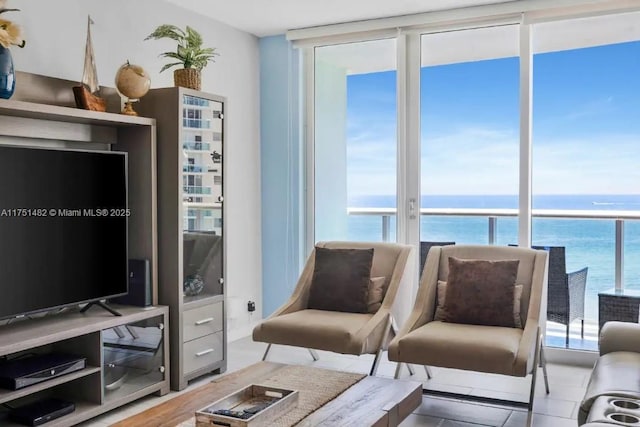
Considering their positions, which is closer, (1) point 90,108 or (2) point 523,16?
(1) point 90,108

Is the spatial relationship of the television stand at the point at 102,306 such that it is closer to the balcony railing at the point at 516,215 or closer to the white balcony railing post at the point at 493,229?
the balcony railing at the point at 516,215

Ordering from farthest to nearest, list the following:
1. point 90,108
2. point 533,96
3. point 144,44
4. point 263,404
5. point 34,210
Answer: point 533,96 < point 144,44 < point 90,108 < point 34,210 < point 263,404

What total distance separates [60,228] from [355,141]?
101 inches

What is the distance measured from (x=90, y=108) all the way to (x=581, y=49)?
3.20 meters

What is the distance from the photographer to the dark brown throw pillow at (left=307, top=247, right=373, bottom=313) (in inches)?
159

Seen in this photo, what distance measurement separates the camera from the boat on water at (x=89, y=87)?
3.48 m

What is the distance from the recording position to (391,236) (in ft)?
16.5

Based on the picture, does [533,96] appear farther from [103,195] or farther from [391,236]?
[103,195]

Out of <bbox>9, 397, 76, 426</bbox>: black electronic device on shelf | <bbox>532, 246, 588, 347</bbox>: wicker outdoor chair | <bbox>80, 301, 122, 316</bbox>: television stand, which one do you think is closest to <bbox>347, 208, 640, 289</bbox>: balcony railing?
<bbox>532, 246, 588, 347</bbox>: wicker outdoor chair

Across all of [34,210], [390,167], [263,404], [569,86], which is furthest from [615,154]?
[34,210]

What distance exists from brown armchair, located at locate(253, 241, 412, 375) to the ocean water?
73 centimetres

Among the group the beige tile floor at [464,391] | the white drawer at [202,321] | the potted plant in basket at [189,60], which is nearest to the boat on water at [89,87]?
the potted plant in basket at [189,60]

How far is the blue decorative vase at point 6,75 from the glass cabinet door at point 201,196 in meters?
1.02

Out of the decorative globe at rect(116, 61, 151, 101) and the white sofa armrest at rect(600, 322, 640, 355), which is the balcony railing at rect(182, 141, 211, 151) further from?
the white sofa armrest at rect(600, 322, 640, 355)
